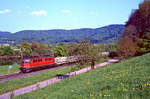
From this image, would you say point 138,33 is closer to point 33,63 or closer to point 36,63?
point 36,63

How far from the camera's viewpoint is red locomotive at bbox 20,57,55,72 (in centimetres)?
4028

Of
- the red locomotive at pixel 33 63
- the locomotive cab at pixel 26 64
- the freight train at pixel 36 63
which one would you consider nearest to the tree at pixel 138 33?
the freight train at pixel 36 63

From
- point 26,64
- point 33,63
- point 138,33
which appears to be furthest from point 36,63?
point 138,33

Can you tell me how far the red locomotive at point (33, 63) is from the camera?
40281mm

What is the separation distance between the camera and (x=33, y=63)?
4119 cm

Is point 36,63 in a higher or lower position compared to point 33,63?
lower

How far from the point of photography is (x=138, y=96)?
7344 mm

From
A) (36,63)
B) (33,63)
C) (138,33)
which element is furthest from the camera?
(138,33)

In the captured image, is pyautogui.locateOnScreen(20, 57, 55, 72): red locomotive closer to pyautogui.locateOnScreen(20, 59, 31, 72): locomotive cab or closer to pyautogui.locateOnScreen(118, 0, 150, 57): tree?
pyautogui.locateOnScreen(20, 59, 31, 72): locomotive cab

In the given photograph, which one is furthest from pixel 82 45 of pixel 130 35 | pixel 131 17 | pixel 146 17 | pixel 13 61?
pixel 13 61

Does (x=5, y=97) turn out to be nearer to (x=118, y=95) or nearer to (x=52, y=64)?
(x=118, y=95)

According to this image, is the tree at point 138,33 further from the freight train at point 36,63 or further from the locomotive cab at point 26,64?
the locomotive cab at point 26,64

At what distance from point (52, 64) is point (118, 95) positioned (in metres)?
41.3

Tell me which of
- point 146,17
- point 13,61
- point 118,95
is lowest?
point 13,61
